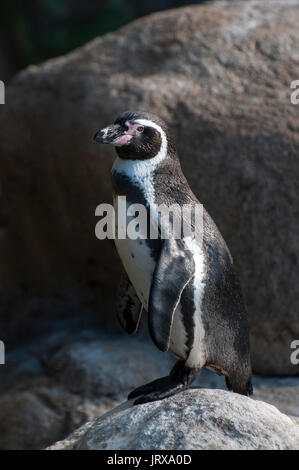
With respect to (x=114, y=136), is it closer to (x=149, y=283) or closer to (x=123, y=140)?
(x=123, y=140)

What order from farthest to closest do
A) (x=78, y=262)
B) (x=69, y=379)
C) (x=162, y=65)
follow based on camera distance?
(x=78, y=262) < (x=162, y=65) < (x=69, y=379)

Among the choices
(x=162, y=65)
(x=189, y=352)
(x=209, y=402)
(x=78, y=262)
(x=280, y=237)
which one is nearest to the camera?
(x=209, y=402)

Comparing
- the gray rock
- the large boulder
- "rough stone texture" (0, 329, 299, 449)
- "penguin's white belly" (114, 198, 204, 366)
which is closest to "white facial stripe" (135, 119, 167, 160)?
"penguin's white belly" (114, 198, 204, 366)

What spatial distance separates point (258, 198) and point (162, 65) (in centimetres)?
102

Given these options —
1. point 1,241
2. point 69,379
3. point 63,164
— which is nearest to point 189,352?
point 69,379

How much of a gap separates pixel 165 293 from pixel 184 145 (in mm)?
1475

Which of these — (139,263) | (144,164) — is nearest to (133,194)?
(144,164)

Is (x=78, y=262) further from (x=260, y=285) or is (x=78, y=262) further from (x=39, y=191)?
(x=260, y=285)

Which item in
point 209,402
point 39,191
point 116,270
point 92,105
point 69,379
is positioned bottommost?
point 69,379

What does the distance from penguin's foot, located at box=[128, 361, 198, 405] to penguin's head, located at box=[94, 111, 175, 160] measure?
72cm

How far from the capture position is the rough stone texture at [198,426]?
1985mm

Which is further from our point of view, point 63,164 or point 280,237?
point 63,164

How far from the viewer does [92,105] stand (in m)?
3.68

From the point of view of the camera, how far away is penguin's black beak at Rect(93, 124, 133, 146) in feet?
7.13
